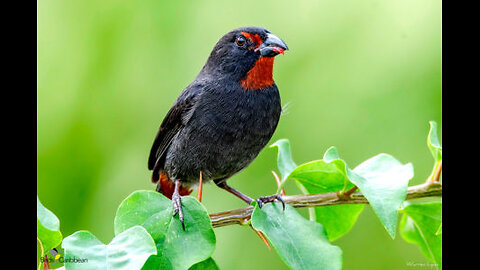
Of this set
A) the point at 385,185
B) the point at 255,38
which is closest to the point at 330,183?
the point at 385,185

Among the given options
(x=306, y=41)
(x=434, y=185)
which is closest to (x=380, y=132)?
(x=306, y=41)

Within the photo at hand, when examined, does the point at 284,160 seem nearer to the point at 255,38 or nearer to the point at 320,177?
the point at 320,177

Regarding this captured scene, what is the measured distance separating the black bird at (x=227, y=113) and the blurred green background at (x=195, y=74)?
930 mm

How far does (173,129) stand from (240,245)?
130 cm

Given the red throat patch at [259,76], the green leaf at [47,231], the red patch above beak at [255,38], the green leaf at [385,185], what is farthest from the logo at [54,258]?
the red patch above beak at [255,38]

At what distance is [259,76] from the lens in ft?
11.7

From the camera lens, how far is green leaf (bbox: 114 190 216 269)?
2.14 meters

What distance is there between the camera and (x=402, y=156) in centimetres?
447

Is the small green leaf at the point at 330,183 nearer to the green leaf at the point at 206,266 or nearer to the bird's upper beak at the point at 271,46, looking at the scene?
the green leaf at the point at 206,266

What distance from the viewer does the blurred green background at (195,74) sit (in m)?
4.55

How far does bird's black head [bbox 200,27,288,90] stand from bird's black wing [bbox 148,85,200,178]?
0.76 feet

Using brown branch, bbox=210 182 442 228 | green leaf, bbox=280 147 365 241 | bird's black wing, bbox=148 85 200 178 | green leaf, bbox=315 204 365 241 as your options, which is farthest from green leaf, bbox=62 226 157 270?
bird's black wing, bbox=148 85 200 178

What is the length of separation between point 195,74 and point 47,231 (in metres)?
2.74

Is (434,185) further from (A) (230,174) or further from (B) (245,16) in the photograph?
(B) (245,16)
